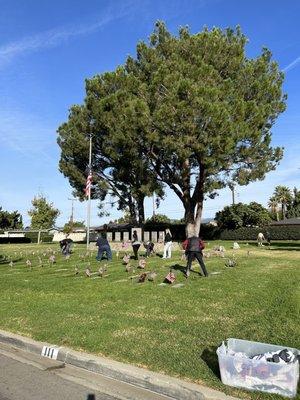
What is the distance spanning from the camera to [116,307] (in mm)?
8992

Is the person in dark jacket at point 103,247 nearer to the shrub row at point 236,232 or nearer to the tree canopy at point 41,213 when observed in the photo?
the shrub row at point 236,232

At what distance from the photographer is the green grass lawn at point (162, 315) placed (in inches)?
237

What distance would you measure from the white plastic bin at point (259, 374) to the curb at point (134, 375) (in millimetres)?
279

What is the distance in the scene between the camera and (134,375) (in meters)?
5.35

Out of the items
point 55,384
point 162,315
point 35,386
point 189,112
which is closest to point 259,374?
point 55,384

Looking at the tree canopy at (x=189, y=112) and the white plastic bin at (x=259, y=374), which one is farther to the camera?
the tree canopy at (x=189, y=112)

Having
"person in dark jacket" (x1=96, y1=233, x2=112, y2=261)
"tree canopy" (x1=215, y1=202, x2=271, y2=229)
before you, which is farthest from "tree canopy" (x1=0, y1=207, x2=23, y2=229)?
"person in dark jacket" (x1=96, y1=233, x2=112, y2=261)

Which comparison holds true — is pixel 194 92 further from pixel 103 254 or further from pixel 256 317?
pixel 256 317

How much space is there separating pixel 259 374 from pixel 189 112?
22.7m

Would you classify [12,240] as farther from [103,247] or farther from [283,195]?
[283,195]

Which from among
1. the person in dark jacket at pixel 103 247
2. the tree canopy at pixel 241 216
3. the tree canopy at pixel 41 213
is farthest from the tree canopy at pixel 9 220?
the person in dark jacket at pixel 103 247

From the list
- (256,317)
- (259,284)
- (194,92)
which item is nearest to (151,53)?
(194,92)

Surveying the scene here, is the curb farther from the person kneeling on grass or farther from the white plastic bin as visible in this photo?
the person kneeling on grass

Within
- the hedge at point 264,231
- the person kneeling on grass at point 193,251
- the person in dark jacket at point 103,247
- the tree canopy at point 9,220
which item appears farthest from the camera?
the tree canopy at point 9,220
